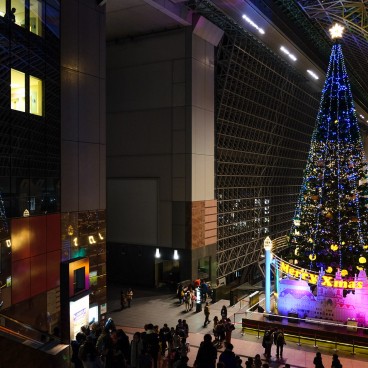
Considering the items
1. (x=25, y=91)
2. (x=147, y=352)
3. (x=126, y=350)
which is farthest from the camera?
(x=25, y=91)

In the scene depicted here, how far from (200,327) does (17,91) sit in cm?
1001

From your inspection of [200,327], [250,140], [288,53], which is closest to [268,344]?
[200,327]

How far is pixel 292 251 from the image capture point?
53.0 ft

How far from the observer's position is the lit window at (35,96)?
12768 mm

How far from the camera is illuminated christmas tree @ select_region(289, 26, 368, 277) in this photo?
48.8ft

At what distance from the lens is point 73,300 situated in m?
10.3

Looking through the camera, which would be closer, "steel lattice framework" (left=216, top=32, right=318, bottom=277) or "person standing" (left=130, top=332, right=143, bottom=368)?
"person standing" (left=130, top=332, right=143, bottom=368)

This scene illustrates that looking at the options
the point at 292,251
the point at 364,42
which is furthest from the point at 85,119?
the point at 364,42

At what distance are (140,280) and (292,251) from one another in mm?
9176

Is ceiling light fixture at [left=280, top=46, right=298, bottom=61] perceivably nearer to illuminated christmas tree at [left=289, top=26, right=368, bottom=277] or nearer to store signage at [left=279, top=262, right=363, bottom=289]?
illuminated christmas tree at [left=289, top=26, right=368, bottom=277]

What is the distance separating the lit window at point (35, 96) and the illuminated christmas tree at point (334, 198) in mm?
9872

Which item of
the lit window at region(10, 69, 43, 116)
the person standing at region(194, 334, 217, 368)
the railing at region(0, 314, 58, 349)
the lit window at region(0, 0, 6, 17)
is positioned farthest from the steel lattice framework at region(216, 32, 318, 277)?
the railing at region(0, 314, 58, 349)

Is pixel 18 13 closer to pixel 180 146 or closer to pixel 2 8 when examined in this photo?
pixel 2 8

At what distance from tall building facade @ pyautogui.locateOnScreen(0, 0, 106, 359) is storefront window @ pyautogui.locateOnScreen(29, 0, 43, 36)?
0.10 ft
